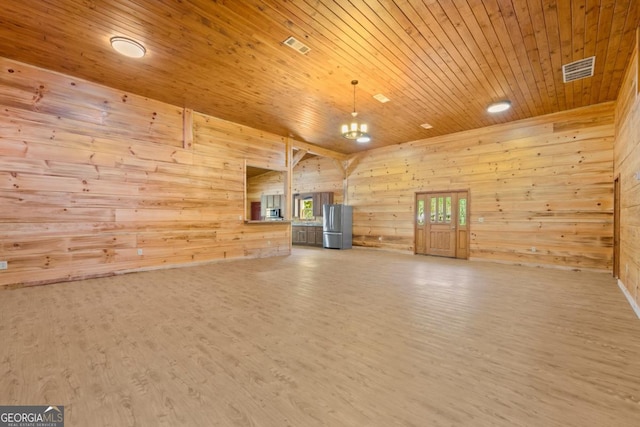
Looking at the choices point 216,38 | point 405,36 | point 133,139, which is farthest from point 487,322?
point 133,139

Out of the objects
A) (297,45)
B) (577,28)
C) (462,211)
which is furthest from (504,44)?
(462,211)

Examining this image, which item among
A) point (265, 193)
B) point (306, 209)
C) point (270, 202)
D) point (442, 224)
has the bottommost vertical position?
point (442, 224)

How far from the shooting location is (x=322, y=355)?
2225 mm

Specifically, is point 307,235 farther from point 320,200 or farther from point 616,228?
point 616,228

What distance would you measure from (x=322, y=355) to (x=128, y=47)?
14.5 ft

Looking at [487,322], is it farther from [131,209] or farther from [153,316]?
[131,209]

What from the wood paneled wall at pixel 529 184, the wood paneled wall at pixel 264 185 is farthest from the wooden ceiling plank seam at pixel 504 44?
the wood paneled wall at pixel 264 185

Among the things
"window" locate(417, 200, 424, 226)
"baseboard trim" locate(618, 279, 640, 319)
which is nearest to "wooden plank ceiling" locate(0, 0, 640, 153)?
"window" locate(417, 200, 424, 226)

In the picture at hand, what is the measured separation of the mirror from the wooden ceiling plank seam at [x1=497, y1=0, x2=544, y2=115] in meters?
8.21

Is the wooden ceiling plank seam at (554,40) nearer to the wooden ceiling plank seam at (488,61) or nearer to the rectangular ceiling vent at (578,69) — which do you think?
the rectangular ceiling vent at (578,69)

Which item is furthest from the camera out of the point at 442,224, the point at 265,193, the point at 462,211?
the point at 265,193

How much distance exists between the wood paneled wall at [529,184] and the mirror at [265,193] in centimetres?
490

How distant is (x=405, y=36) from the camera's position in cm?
350

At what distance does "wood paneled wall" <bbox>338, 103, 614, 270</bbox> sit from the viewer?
5.63m
